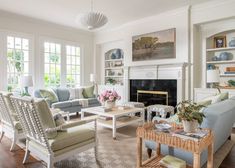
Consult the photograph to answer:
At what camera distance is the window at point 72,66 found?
6867 millimetres

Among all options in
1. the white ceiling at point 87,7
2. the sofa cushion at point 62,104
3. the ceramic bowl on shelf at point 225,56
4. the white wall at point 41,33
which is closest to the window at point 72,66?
the white wall at point 41,33

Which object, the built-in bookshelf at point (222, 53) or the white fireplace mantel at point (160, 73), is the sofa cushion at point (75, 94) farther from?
the built-in bookshelf at point (222, 53)

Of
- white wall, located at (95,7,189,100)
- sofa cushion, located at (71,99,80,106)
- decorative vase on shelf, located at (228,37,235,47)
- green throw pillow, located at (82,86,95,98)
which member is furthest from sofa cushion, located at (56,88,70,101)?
decorative vase on shelf, located at (228,37,235,47)

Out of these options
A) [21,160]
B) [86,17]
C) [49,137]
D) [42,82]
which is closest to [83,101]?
[42,82]

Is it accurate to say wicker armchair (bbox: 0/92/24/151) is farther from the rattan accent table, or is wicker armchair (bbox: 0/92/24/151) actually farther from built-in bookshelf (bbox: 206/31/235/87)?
built-in bookshelf (bbox: 206/31/235/87)

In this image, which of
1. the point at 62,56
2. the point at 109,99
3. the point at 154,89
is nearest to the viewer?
Answer: the point at 109,99

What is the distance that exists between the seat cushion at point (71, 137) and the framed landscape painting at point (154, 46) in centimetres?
361

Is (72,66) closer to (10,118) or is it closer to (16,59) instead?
(16,59)

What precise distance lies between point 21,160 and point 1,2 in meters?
3.92

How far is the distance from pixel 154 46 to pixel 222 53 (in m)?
1.78

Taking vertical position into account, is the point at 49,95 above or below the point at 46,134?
above

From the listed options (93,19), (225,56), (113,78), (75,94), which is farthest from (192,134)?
(113,78)

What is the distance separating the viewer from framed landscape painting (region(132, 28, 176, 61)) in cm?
523

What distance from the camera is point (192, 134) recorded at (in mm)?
1863
